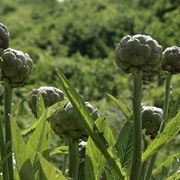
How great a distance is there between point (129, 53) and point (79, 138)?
20cm

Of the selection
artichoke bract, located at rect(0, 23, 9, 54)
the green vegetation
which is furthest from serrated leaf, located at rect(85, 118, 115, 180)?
artichoke bract, located at rect(0, 23, 9, 54)

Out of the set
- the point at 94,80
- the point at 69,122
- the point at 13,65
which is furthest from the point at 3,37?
the point at 94,80

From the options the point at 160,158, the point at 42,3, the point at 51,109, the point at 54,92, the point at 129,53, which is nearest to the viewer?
the point at 129,53

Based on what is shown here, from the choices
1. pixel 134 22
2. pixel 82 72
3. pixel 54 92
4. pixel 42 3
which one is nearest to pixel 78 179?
pixel 54 92

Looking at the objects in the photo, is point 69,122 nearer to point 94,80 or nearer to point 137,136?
point 137,136

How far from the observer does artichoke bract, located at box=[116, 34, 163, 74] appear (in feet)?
2.79

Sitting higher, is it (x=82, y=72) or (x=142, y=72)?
(x=142, y=72)

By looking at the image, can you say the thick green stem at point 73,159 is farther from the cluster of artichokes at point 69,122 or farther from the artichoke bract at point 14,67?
the artichoke bract at point 14,67

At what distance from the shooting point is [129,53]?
0.85 meters

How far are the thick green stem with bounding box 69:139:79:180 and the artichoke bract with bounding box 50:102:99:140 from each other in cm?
1

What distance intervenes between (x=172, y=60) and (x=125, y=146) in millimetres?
192

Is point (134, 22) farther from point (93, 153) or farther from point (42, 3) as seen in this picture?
point (93, 153)

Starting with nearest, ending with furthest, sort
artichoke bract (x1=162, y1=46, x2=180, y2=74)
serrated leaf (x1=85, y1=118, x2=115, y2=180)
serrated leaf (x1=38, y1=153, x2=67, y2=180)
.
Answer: serrated leaf (x1=38, y1=153, x2=67, y2=180), serrated leaf (x1=85, y1=118, x2=115, y2=180), artichoke bract (x1=162, y1=46, x2=180, y2=74)

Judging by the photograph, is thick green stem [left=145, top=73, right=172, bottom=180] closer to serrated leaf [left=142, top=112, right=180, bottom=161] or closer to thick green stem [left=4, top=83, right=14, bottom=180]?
serrated leaf [left=142, top=112, right=180, bottom=161]
